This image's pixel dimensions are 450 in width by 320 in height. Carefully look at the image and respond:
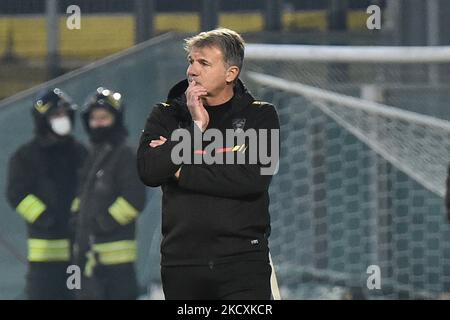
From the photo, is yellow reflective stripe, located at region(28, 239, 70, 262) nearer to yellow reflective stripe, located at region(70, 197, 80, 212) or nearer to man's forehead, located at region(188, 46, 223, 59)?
yellow reflective stripe, located at region(70, 197, 80, 212)

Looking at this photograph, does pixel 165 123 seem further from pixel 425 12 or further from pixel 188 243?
pixel 425 12

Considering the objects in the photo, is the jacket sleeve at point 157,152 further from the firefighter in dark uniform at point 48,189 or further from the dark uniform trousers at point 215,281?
the firefighter in dark uniform at point 48,189

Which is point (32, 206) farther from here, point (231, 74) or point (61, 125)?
point (231, 74)


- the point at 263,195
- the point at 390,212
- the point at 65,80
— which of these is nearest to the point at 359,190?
the point at 390,212

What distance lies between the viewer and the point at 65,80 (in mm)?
7852

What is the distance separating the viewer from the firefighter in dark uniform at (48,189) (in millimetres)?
7691

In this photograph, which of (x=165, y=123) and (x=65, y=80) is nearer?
(x=165, y=123)

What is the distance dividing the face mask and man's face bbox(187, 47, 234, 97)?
11.8 feet

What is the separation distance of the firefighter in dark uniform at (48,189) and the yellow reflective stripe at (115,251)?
0.24m

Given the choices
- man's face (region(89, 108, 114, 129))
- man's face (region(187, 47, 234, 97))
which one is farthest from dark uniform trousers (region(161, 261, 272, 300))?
man's face (region(89, 108, 114, 129))

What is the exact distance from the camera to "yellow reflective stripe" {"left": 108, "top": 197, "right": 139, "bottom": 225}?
753 cm

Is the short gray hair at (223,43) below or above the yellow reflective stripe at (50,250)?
above

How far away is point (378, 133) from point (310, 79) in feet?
1.56

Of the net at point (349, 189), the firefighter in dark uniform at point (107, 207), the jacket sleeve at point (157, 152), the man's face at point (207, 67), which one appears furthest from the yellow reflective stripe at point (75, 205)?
the man's face at point (207, 67)
